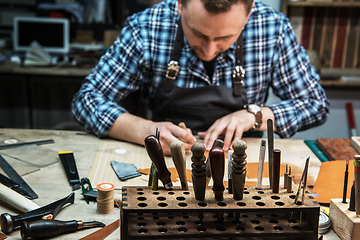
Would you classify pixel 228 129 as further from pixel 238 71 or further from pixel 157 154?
pixel 157 154

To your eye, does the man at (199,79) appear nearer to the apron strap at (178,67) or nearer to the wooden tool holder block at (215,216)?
the apron strap at (178,67)

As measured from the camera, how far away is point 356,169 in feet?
2.18

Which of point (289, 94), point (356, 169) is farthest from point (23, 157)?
point (289, 94)

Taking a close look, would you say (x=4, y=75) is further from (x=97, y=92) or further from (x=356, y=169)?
(x=356, y=169)

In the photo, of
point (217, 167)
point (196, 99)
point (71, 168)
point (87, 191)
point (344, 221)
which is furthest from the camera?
point (196, 99)

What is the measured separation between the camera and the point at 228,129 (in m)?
1.24

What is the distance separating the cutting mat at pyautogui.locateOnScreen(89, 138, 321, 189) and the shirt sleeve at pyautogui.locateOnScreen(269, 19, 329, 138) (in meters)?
0.24

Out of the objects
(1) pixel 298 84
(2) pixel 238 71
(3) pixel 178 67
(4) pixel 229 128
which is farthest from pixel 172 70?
(1) pixel 298 84

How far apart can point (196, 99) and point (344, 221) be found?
82cm

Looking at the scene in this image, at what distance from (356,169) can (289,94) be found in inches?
39.3

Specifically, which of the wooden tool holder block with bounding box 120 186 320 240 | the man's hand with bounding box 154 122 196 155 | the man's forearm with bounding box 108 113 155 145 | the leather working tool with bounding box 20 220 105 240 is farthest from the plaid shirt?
the wooden tool holder block with bounding box 120 186 320 240

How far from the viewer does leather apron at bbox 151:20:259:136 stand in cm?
144

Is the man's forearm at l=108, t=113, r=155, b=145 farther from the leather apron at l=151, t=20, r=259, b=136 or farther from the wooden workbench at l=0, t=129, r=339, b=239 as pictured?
the leather apron at l=151, t=20, r=259, b=136

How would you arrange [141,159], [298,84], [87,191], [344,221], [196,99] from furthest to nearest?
[298,84], [196,99], [141,159], [87,191], [344,221]
